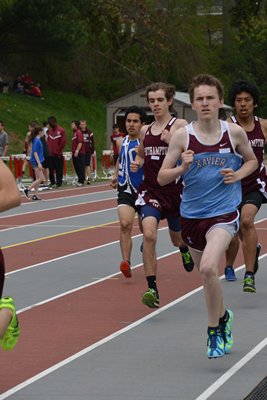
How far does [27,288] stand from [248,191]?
8.15 feet

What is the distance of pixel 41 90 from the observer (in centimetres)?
6159

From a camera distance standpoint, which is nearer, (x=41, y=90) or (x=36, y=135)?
(x=36, y=135)

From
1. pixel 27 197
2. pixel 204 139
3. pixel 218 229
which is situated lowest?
pixel 27 197

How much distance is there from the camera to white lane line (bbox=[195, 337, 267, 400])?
25.0 feet

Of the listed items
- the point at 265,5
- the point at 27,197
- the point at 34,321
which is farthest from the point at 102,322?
the point at 265,5

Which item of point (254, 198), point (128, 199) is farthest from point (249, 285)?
point (128, 199)

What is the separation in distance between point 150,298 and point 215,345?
2447mm

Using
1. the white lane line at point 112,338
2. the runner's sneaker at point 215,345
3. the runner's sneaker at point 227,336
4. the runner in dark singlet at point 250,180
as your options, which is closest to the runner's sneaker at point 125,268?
the runner in dark singlet at point 250,180

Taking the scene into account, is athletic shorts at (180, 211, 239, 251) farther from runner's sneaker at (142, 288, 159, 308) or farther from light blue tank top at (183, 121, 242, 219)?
runner's sneaker at (142, 288, 159, 308)

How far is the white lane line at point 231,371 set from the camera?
299 inches

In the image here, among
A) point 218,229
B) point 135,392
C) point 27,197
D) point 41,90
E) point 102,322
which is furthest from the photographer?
point 41,90

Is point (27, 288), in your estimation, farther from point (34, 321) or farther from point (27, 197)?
point (27, 197)

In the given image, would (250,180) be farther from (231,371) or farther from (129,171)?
(231,371)

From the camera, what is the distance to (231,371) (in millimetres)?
8258
